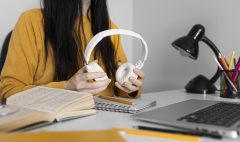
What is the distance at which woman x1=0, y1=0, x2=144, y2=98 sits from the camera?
0.89 metres

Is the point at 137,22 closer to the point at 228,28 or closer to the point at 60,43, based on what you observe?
the point at 228,28

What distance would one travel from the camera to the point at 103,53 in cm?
107

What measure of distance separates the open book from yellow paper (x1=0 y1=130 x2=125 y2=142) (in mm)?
84

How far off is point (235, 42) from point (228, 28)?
0.06 m

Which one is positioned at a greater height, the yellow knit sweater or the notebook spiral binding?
the yellow knit sweater

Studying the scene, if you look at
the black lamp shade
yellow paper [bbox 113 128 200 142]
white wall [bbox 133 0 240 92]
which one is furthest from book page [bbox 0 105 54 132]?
white wall [bbox 133 0 240 92]

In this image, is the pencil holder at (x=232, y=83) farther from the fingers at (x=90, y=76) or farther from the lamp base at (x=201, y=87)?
the fingers at (x=90, y=76)

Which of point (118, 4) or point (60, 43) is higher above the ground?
point (118, 4)

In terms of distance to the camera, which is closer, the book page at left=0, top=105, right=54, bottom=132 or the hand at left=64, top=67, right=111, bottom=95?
the book page at left=0, top=105, right=54, bottom=132

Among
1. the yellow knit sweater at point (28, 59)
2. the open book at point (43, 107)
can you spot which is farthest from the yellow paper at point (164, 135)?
the yellow knit sweater at point (28, 59)

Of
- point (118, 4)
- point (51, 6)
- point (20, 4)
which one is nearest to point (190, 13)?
point (118, 4)

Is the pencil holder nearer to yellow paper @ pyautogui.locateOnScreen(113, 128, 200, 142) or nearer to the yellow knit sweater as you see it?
the yellow knit sweater

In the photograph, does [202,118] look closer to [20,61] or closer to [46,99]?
[46,99]

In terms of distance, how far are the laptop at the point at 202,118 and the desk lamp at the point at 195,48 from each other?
0.33 m
